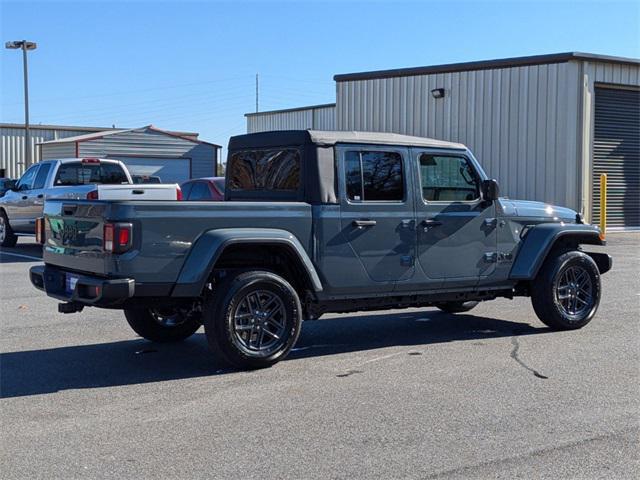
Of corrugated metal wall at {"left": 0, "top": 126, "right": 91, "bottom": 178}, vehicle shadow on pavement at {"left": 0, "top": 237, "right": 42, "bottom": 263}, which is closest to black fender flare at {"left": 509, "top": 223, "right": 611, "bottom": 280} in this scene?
vehicle shadow on pavement at {"left": 0, "top": 237, "right": 42, "bottom": 263}

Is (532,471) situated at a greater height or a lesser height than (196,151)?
lesser

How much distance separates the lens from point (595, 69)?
23.4 metres

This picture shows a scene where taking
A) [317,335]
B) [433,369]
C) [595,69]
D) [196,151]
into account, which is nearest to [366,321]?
[317,335]

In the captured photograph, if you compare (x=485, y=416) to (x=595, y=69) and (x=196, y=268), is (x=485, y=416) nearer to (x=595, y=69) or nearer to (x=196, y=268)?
(x=196, y=268)

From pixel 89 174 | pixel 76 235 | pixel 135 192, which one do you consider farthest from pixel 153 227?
pixel 89 174

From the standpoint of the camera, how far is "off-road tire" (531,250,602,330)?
8664mm

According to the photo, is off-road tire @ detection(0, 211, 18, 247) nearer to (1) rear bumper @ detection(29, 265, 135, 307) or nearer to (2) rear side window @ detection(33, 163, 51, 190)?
(2) rear side window @ detection(33, 163, 51, 190)

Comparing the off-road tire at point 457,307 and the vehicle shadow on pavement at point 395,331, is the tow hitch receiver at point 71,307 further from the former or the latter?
the off-road tire at point 457,307

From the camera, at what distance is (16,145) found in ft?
158

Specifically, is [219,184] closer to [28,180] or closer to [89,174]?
[89,174]

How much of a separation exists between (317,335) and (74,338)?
2.40 metres

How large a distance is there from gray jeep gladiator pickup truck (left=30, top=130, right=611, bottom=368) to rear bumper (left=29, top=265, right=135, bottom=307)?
0.6 inches

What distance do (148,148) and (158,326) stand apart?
32.2m

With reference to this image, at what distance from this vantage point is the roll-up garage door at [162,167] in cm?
3875
